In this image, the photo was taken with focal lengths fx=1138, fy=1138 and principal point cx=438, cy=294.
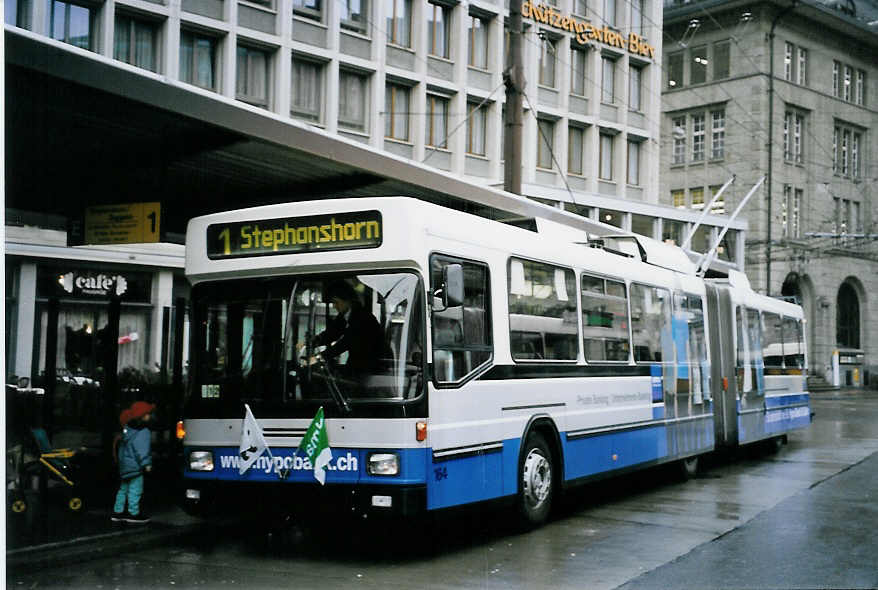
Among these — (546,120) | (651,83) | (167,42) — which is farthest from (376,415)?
(651,83)

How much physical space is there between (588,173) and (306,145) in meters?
→ 34.7

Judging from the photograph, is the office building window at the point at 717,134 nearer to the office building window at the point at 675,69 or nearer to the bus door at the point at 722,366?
the office building window at the point at 675,69

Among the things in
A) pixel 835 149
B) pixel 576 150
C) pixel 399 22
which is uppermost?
pixel 835 149

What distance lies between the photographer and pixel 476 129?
39.5m

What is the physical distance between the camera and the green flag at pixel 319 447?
873 cm

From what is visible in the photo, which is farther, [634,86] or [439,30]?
[634,86]

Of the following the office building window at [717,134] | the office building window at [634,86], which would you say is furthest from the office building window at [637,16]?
the office building window at [717,134]

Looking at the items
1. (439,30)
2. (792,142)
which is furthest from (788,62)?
(439,30)

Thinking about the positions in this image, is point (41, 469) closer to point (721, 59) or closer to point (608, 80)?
point (608, 80)

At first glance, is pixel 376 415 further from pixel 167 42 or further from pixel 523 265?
pixel 167 42

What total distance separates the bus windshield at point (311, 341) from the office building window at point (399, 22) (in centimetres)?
2748

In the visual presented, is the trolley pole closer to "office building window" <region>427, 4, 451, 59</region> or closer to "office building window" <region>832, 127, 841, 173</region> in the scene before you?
"office building window" <region>427, 4, 451, 59</region>

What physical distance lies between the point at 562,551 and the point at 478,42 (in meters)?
31.9

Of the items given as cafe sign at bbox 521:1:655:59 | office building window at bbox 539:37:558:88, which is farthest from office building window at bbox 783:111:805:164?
office building window at bbox 539:37:558:88
